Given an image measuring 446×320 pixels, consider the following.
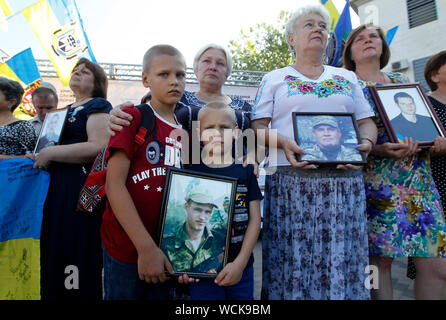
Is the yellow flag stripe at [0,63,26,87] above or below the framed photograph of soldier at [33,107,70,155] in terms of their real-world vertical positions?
above

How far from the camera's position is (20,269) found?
6.36 ft

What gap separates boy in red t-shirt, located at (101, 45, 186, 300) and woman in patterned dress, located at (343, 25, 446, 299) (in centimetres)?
135

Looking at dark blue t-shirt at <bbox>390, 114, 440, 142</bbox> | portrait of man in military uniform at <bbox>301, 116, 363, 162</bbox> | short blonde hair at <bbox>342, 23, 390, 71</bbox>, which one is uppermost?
short blonde hair at <bbox>342, 23, 390, 71</bbox>

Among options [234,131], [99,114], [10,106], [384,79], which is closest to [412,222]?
[384,79]

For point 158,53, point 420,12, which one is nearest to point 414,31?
point 420,12

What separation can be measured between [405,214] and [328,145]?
75 centimetres

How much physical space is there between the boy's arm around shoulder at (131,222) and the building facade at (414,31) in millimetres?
11981

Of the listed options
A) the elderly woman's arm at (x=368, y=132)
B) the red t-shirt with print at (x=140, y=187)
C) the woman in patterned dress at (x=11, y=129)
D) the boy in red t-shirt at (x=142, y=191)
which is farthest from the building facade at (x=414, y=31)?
the red t-shirt with print at (x=140, y=187)

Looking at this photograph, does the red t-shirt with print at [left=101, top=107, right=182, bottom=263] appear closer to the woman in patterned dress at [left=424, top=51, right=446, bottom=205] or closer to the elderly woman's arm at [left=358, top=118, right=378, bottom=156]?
the elderly woman's arm at [left=358, top=118, right=378, bottom=156]

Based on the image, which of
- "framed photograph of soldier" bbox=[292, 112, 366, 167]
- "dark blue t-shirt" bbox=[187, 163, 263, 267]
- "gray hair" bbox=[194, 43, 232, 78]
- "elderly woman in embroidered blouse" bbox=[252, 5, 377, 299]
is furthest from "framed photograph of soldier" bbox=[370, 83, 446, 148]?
"gray hair" bbox=[194, 43, 232, 78]

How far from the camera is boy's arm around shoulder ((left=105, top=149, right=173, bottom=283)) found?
120 cm

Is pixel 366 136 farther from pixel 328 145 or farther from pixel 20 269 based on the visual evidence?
pixel 20 269

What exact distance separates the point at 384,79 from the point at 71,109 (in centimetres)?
243

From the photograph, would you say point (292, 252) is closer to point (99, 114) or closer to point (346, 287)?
point (346, 287)
